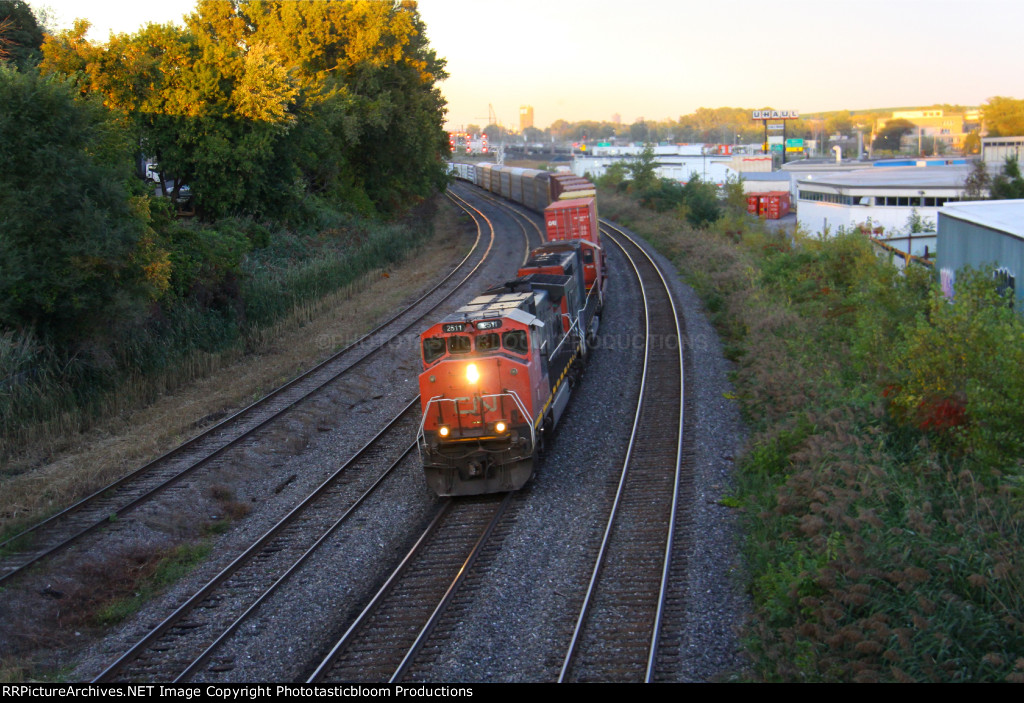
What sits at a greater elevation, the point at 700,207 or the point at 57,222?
the point at 57,222

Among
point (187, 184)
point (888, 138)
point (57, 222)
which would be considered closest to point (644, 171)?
point (187, 184)

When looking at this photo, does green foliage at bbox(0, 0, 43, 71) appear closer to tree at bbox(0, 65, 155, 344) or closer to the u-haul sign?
tree at bbox(0, 65, 155, 344)

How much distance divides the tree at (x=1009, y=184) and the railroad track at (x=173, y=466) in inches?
1578

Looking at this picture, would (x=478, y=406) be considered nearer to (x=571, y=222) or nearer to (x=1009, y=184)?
(x=571, y=222)

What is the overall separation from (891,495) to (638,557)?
10.9 ft

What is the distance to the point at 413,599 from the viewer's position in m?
9.66

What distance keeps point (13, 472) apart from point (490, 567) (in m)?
9.37

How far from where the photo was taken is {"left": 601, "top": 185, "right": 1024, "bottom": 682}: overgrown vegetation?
23.4 ft

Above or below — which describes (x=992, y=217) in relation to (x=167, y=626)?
above

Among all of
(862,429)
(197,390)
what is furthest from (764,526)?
(197,390)

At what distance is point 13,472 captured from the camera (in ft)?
45.0

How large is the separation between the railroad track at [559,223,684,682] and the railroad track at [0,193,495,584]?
743 centimetres

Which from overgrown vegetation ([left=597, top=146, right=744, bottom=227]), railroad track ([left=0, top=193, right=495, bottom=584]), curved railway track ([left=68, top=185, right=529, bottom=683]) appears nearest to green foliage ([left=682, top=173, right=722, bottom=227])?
overgrown vegetation ([left=597, top=146, right=744, bottom=227])
